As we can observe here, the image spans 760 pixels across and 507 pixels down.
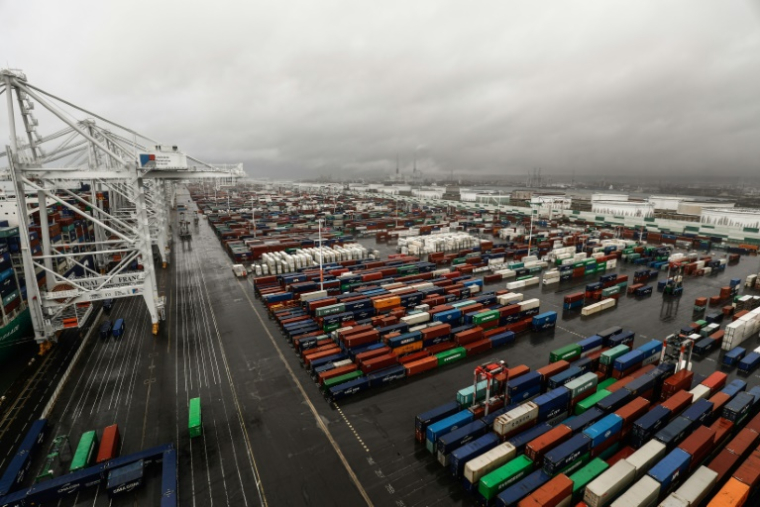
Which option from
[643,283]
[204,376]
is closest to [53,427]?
[204,376]

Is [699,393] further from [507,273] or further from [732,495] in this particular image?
[507,273]

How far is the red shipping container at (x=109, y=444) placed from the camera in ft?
81.1

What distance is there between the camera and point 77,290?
41594mm

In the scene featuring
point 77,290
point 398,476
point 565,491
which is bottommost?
point 398,476

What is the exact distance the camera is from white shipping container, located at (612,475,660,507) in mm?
19134

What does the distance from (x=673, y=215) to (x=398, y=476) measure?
159 meters

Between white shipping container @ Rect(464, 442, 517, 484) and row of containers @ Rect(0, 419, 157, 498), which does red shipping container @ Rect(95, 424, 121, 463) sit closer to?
row of containers @ Rect(0, 419, 157, 498)

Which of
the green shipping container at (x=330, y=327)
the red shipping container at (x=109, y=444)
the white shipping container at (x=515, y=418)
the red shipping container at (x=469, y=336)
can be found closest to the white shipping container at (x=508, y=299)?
the red shipping container at (x=469, y=336)

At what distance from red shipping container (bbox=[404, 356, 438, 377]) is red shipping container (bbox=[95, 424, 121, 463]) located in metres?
24.0

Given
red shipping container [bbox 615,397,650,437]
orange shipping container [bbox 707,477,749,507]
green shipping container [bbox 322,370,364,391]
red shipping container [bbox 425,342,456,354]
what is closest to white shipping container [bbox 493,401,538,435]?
red shipping container [bbox 615,397,650,437]

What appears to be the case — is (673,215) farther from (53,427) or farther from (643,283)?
(53,427)

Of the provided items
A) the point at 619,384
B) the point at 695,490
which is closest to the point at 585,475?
the point at 695,490

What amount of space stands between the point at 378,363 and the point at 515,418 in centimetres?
1400

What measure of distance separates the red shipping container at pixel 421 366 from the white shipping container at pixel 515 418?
36.9 feet
